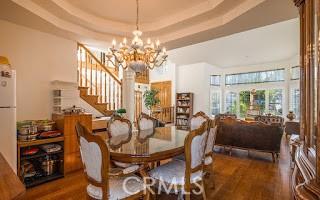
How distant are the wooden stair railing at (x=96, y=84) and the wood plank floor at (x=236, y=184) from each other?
1773 mm

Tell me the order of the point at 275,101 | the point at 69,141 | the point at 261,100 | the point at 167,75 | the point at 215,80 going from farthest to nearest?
the point at 215,80 → the point at 167,75 → the point at 261,100 → the point at 275,101 → the point at 69,141

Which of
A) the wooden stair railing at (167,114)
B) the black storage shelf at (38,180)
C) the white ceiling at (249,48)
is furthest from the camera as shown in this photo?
the wooden stair railing at (167,114)

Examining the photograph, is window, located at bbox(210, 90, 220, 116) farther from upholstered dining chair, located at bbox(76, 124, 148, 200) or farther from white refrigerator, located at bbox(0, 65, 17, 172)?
white refrigerator, located at bbox(0, 65, 17, 172)

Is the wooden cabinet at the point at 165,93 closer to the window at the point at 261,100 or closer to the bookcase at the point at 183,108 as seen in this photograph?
the bookcase at the point at 183,108

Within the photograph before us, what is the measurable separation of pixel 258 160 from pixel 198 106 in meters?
4.69

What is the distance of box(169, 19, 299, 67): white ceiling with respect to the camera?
566 centimetres

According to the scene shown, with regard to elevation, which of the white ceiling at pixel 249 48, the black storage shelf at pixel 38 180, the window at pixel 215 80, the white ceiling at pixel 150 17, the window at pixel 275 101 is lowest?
the black storage shelf at pixel 38 180

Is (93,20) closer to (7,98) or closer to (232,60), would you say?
(7,98)

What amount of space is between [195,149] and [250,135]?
2983 mm

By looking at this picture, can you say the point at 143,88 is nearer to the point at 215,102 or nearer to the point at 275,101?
the point at 215,102

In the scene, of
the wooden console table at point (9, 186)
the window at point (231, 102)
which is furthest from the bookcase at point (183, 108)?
the wooden console table at point (9, 186)

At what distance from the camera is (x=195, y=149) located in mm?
1850

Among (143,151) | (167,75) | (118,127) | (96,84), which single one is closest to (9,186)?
(143,151)

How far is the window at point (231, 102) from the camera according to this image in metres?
9.21
